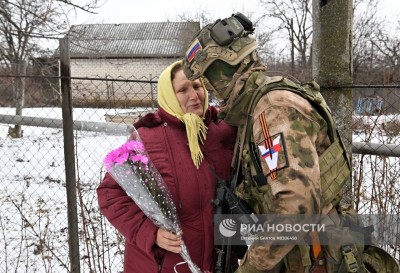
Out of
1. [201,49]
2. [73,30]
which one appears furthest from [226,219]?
[73,30]

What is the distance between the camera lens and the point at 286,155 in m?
1.40

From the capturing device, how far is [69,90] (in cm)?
302

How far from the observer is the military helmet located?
67.4 inches

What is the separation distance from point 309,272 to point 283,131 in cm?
68

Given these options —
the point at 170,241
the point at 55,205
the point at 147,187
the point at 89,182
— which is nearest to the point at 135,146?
the point at 147,187

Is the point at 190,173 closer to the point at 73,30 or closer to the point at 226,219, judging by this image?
the point at 226,219

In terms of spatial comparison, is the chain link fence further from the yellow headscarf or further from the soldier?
the soldier

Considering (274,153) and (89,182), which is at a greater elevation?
(89,182)

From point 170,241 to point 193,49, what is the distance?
0.91m

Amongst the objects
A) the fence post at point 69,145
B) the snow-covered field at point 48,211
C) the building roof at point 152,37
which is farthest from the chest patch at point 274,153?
the building roof at point 152,37

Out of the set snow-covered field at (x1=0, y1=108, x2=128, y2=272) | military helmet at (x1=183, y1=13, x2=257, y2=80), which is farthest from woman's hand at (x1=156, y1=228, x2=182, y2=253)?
military helmet at (x1=183, y1=13, x2=257, y2=80)

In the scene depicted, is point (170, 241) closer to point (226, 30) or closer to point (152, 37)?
point (226, 30)

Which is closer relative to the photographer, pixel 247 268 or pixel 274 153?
pixel 274 153

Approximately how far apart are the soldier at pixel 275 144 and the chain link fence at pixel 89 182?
3.16 feet
